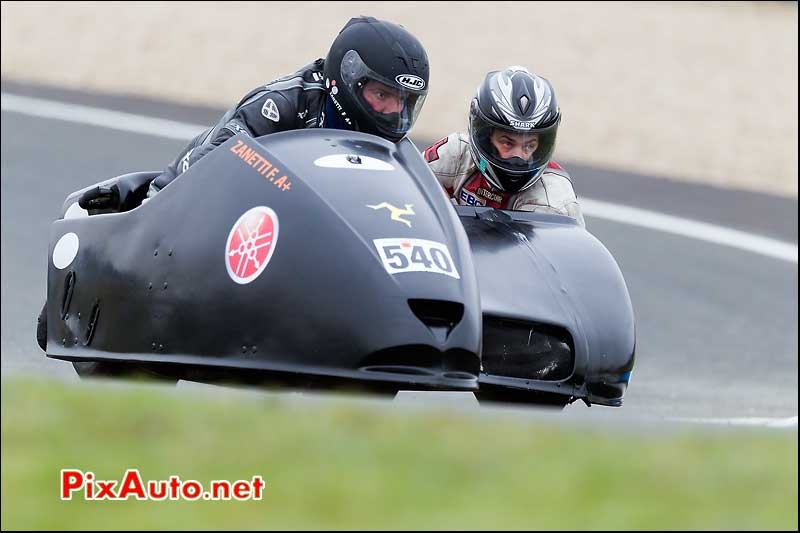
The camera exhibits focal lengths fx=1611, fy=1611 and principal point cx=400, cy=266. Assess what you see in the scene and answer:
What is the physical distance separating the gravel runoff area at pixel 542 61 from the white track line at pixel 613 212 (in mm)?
863

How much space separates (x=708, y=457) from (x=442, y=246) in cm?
550

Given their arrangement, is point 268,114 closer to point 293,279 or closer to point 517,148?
point 517,148

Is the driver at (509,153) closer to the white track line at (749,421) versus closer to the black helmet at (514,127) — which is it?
the black helmet at (514,127)

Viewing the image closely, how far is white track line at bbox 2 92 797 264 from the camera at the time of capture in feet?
51.5

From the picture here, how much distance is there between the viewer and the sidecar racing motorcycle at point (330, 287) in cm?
585

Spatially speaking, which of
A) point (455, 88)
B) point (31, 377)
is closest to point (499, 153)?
point (31, 377)

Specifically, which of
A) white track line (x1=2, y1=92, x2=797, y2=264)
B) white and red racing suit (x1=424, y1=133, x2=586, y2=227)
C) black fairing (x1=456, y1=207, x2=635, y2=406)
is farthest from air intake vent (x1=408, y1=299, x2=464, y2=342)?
white track line (x1=2, y1=92, x2=797, y2=264)

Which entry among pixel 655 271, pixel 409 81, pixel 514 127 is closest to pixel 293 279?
pixel 409 81

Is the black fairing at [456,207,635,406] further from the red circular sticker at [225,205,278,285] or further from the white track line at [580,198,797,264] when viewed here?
the white track line at [580,198,797,264]

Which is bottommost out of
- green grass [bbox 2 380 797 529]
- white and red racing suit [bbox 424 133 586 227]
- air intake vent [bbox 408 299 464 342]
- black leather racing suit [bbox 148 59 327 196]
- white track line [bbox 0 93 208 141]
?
green grass [bbox 2 380 797 529]

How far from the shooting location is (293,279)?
587cm

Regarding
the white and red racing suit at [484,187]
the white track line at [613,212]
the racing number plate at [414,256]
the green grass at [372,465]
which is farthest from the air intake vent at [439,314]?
the white track line at [613,212]

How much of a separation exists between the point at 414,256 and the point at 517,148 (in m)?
1.84

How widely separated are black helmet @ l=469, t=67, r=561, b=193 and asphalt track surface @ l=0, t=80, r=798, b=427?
431cm
